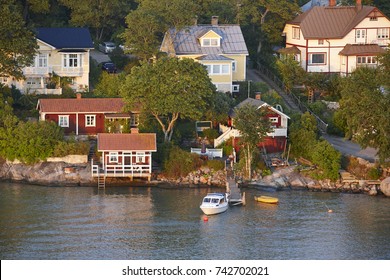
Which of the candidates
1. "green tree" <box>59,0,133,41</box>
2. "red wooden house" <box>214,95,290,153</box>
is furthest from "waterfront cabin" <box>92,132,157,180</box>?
"green tree" <box>59,0,133,41</box>

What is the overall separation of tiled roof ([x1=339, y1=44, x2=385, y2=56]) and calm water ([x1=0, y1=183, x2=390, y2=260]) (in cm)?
1805

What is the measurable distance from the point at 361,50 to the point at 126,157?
20.8 m

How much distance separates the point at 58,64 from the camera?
73812mm

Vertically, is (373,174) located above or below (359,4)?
below

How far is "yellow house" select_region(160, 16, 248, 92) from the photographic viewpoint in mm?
73188

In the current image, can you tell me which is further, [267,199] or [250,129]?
[250,129]

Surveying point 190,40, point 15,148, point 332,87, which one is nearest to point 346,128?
point 332,87

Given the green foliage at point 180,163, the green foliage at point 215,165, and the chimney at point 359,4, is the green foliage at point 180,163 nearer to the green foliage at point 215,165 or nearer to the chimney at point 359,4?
the green foliage at point 215,165

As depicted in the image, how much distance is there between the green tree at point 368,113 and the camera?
61.8 m

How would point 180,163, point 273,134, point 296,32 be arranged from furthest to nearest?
point 296,32, point 273,134, point 180,163

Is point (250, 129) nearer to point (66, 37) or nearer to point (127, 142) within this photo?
point (127, 142)


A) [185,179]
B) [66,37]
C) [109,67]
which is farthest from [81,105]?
[109,67]

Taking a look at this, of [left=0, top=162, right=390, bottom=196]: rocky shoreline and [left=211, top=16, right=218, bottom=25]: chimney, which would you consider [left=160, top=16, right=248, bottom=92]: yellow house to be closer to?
[left=211, top=16, right=218, bottom=25]: chimney

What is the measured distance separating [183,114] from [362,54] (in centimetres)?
1632
